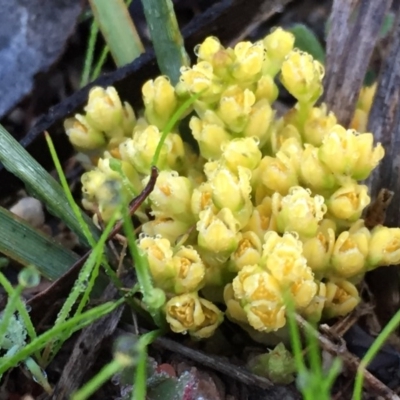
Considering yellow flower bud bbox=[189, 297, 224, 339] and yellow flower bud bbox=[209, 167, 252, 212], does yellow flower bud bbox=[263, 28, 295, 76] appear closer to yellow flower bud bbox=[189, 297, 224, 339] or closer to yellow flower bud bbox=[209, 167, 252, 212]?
yellow flower bud bbox=[209, 167, 252, 212]

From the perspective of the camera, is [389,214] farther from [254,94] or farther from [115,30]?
[115,30]

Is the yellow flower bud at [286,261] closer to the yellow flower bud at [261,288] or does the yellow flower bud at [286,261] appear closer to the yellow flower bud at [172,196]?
the yellow flower bud at [261,288]

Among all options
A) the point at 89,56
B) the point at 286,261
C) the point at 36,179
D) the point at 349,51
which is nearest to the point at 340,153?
the point at 286,261

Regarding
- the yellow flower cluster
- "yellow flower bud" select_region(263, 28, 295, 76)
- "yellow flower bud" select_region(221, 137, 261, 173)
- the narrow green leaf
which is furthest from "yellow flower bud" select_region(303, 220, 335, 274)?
the narrow green leaf

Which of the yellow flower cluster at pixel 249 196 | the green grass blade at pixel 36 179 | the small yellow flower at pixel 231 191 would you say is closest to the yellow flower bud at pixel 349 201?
the yellow flower cluster at pixel 249 196

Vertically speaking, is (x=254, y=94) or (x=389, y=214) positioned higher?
(x=254, y=94)

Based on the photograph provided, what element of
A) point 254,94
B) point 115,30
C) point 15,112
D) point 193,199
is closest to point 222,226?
point 193,199
